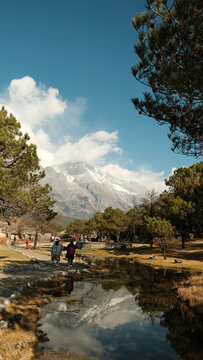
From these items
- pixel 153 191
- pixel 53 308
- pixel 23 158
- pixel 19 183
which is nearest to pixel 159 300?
pixel 53 308

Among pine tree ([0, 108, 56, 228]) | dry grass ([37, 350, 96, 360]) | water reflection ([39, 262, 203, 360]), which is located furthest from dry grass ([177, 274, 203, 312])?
pine tree ([0, 108, 56, 228])

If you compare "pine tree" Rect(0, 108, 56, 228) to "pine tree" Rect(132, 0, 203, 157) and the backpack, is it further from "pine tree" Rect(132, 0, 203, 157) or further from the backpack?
"pine tree" Rect(132, 0, 203, 157)

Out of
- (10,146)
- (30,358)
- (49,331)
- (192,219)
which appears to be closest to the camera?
(30,358)

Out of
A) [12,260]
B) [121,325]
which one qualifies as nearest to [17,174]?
[12,260]

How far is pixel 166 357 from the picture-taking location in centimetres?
765

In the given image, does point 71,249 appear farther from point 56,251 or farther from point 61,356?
point 61,356

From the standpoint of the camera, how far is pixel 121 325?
10.3m

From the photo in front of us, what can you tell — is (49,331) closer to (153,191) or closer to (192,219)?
(192,219)

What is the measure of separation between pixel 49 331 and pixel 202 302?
→ 28.5 ft

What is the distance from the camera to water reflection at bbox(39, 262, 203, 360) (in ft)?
26.1

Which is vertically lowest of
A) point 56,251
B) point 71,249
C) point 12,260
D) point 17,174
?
point 12,260

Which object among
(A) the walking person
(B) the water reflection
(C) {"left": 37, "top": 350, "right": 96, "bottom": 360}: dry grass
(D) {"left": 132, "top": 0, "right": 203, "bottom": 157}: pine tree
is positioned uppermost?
(D) {"left": 132, "top": 0, "right": 203, "bottom": 157}: pine tree

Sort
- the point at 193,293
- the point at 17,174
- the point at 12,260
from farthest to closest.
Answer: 1. the point at 12,260
2. the point at 17,174
3. the point at 193,293

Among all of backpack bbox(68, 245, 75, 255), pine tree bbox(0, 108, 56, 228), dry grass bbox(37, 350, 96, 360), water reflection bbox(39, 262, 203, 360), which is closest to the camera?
dry grass bbox(37, 350, 96, 360)
